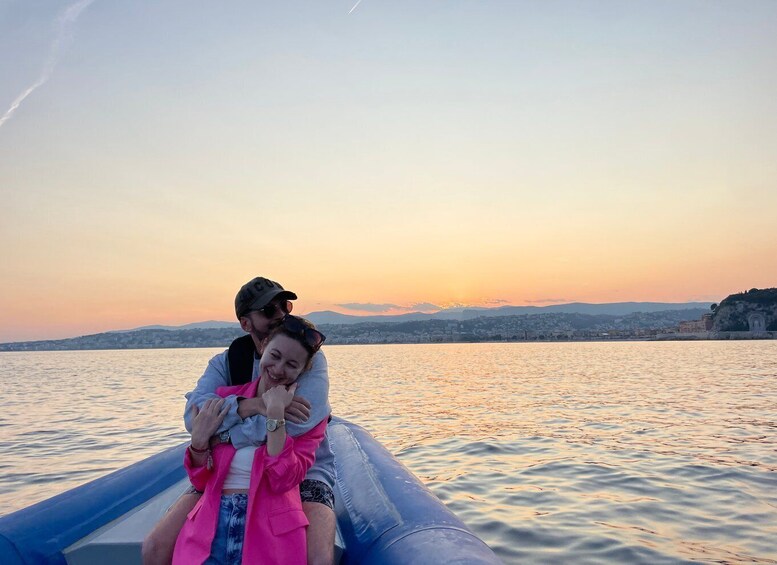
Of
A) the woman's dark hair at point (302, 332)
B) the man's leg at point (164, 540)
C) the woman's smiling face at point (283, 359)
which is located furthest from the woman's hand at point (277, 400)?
the man's leg at point (164, 540)

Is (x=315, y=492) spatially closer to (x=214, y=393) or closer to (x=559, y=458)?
(x=214, y=393)

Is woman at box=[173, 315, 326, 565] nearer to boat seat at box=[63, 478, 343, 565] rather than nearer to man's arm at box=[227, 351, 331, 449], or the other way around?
man's arm at box=[227, 351, 331, 449]

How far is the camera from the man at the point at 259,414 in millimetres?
2678

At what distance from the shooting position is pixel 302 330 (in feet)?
8.95

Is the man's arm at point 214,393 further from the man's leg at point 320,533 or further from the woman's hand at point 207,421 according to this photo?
the man's leg at point 320,533

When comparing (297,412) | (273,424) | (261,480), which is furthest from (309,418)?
(261,480)

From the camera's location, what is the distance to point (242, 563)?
8.16 ft

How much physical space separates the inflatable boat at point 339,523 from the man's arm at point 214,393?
88 centimetres

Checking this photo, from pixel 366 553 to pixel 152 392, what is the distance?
22.3 m

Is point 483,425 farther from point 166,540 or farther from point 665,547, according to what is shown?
point 166,540

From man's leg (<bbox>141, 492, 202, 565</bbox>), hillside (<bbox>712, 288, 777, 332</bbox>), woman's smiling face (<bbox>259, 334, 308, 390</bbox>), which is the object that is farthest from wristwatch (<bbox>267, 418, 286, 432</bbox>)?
hillside (<bbox>712, 288, 777, 332</bbox>)

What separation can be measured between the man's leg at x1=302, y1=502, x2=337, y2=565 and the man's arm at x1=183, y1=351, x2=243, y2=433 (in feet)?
1.73

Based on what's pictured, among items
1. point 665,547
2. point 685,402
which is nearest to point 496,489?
point 665,547

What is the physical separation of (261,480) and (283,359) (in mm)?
540
